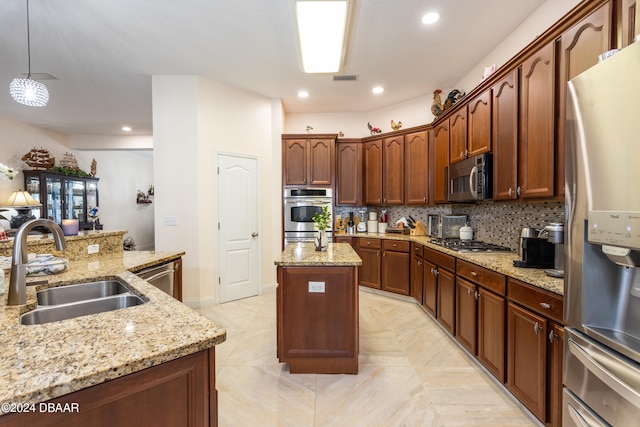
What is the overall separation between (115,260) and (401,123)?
4030 millimetres

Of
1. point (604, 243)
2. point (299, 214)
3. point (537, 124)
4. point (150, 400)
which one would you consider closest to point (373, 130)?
point (299, 214)

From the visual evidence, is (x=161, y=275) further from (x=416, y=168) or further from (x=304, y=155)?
(x=416, y=168)

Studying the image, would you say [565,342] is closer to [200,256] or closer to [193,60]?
[200,256]

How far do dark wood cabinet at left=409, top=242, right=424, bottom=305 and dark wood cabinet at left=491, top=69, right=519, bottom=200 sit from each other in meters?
1.22

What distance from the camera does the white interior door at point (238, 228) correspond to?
3777mm

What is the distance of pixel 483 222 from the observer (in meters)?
3.14

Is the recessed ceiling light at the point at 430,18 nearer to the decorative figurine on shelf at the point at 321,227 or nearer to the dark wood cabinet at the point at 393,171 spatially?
the dark wood cabinet at the point at 393,171

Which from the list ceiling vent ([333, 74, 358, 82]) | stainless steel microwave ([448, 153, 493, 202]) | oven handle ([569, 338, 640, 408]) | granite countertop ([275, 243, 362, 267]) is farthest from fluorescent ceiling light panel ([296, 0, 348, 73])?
oven handle ([569, 338, 640, 408])

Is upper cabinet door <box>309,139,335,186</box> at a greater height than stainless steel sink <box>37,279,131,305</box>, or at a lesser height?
greater

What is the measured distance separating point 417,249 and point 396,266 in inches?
17.6

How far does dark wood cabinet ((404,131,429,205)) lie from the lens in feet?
12.3

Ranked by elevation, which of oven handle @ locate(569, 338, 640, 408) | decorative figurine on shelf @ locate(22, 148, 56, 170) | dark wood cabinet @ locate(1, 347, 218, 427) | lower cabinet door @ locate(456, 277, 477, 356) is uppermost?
decorative figurine on shelf @ locate(22, 148, 56, 170)

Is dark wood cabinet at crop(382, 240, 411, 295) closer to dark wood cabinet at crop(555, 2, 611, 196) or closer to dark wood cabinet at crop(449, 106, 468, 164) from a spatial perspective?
dark wood cabinet at crop(449, 106, 468, 164)

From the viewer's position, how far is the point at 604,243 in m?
0.95
